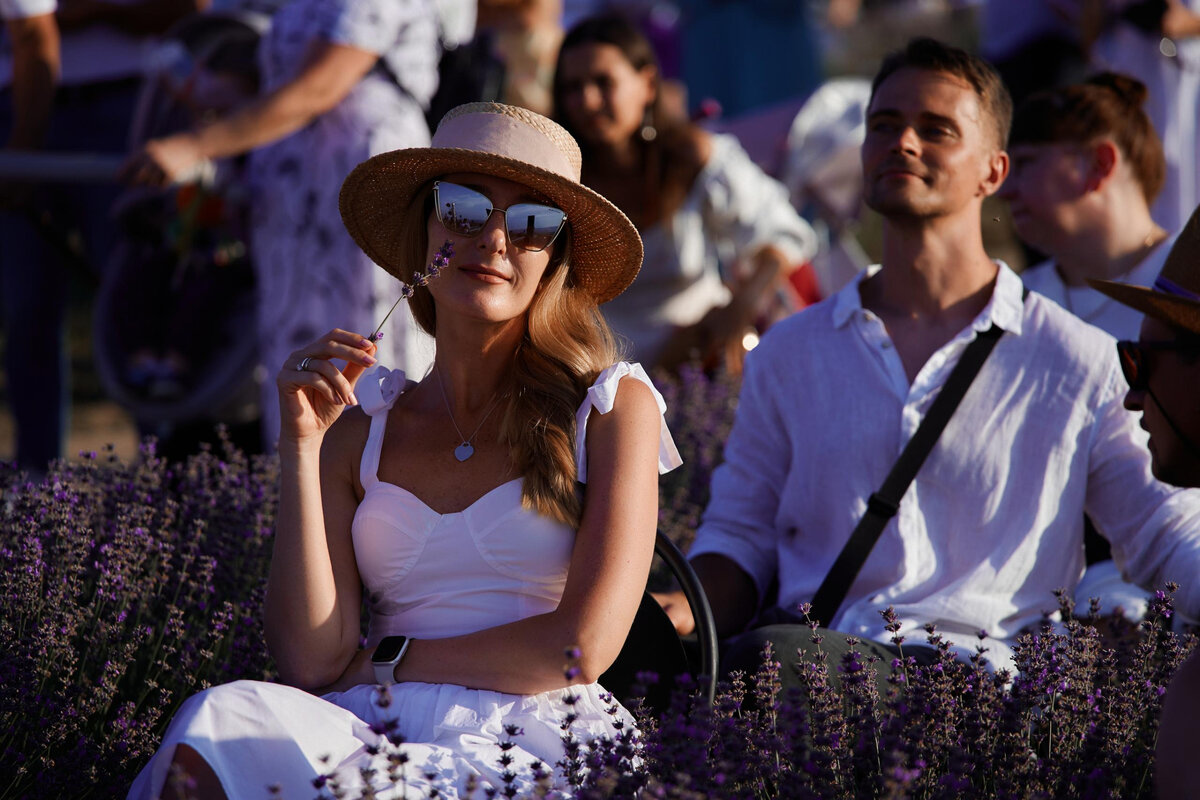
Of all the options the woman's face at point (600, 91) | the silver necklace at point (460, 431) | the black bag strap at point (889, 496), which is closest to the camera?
the silver necklace at point (460, 431)

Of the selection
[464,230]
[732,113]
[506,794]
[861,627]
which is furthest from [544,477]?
[732,113]

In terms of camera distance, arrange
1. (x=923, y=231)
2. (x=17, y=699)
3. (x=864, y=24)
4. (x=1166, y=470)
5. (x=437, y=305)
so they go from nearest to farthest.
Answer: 1. (x=1166, y=470)
2. (x=17, y=699)
3. (x=437, y=305)
4. (x=923, y=231)
5. (x=864, y=24)

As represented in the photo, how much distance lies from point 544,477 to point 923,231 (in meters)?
1.49

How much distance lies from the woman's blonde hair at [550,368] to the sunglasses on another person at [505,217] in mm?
143

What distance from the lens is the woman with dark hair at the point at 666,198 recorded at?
6.14 metres

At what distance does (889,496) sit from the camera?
11.8ft

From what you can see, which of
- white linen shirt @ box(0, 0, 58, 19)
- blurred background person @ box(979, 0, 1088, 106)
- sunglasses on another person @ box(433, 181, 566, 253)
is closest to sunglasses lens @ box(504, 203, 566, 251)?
sunglasses on another person @ box(433, 181, 566, 253)

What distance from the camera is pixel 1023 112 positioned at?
4.98 meters

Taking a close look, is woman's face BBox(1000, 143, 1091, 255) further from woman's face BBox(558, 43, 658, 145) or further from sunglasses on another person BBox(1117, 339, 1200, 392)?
sunglasses on another person BBox(1117, 339, 1200, 392)

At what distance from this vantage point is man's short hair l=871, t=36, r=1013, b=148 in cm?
399

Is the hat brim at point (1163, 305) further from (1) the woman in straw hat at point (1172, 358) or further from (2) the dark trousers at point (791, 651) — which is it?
(2) the dark trousers at point (791, 651)

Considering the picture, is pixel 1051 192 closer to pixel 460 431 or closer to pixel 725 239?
pixel 725 239

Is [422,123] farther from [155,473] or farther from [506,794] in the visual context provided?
[506,794]

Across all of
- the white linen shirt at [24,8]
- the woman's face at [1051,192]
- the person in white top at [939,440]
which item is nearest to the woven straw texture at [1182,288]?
the person in white top at [939,440]
